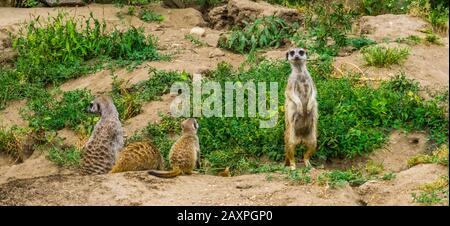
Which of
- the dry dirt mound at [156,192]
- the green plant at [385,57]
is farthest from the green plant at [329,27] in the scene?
the dry dirt mound at [156,192]

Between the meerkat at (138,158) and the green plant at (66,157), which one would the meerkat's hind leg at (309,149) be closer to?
the meerkat at (138,158)

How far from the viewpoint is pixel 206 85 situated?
29.6 feet

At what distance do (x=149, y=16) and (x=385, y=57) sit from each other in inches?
128

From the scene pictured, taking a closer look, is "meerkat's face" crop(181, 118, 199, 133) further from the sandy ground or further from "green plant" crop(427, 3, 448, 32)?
"green plant" crop(427, 3, 448, 32)

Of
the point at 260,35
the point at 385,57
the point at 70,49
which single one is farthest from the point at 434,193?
the point at 70,49

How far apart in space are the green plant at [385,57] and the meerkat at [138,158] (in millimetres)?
2713

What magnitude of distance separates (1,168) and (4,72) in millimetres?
1874

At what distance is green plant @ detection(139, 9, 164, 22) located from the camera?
442 inches

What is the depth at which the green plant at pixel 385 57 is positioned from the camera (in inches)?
362

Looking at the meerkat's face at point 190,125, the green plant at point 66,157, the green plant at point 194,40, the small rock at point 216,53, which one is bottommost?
the green plant at point 66,157

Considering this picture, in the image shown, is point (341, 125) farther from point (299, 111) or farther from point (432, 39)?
point (432, 39)

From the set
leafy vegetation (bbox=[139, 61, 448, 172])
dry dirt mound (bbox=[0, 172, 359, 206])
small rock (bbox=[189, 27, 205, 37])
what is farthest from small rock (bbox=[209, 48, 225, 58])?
dry dirt mound (bbox=[0, 172, 359, 206])

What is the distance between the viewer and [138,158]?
24.1 ft

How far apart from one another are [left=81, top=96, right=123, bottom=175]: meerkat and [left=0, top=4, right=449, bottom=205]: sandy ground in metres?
0.25
